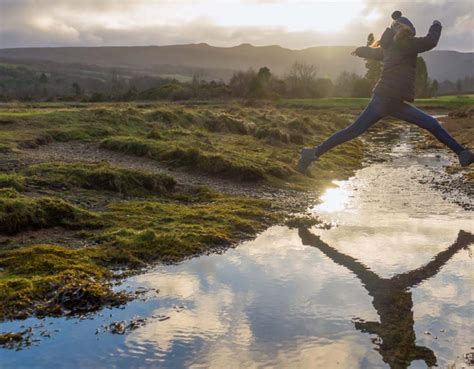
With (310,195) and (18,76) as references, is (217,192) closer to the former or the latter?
(310,195)

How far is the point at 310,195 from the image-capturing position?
44.8 feet

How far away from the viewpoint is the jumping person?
10.7 m

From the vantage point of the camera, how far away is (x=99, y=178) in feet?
40.4

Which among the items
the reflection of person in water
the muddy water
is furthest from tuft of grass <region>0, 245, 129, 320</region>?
the reflection of person in water

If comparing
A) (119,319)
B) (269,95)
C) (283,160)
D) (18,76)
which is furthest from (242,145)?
(18,76)

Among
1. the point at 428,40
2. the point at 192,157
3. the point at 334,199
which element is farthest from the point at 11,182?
the point at 428,40

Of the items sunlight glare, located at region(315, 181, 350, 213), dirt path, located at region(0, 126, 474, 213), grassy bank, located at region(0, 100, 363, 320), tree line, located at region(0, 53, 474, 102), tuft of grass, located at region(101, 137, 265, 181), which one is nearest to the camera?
grassy bank, located at region(0, 100, 363, 320)

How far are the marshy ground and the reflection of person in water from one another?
219 centimetres

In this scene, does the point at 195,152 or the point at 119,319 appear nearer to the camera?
the point at 119,319

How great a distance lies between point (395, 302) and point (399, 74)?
6.10m

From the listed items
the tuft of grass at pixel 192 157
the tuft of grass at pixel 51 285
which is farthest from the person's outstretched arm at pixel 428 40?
the tuft of grass at pixel 51 285

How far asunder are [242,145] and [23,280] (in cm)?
1639

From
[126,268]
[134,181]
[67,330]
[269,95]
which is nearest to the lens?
[67,330]

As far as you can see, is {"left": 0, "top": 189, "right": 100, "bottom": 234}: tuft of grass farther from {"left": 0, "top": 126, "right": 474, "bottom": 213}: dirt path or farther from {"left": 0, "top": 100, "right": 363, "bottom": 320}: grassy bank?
{"left": 0, "top": 126, "right": 474, "bottom": 213}: dirt path
